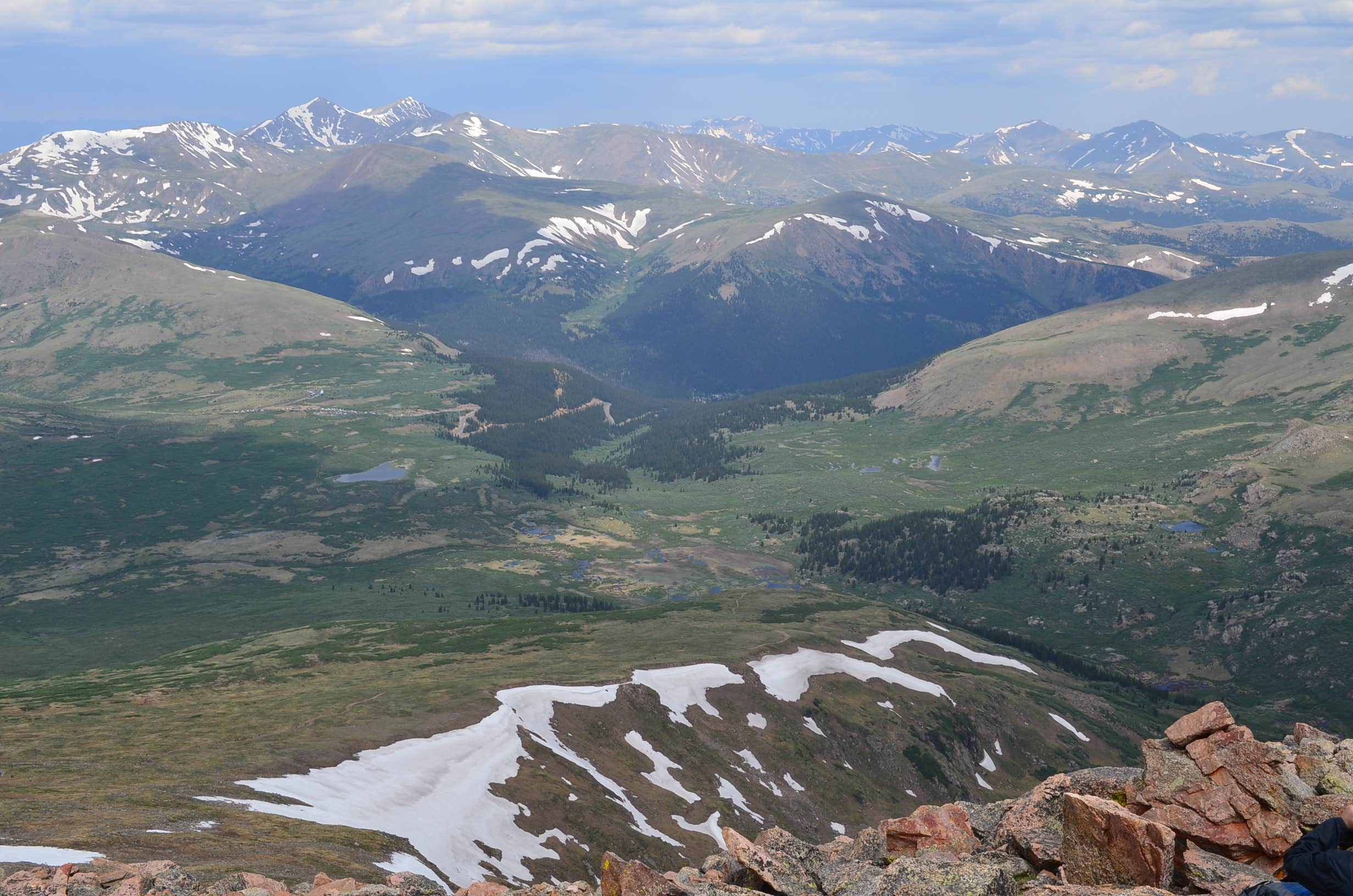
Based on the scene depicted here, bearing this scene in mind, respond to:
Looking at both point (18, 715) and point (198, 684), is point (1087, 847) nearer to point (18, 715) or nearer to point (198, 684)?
point (18, 715)

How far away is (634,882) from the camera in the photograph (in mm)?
31281

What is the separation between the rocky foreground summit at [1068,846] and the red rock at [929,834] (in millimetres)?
59

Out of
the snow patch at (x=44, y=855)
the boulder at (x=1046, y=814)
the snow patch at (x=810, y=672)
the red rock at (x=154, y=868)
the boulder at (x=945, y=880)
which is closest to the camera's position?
the boulder at (x=945, y=880)

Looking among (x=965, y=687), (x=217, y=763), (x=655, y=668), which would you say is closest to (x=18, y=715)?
(x=217, y=763)

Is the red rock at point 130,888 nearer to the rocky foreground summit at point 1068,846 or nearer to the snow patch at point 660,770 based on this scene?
the rocky foreground summit at point 1068,846

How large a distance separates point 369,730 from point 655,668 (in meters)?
40.1

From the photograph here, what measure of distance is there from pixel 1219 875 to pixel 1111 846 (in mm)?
2703

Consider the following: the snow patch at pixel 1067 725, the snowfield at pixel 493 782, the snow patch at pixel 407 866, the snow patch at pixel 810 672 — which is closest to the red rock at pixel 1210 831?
the snow patch at pixel 407 866

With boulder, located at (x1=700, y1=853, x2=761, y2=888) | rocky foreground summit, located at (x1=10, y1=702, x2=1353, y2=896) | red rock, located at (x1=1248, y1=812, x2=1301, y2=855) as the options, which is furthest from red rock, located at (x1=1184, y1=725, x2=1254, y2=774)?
boulder, located at (x1=700, y1=853, x2=761, y2=888)

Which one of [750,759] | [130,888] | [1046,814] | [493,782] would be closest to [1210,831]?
[1046,814]

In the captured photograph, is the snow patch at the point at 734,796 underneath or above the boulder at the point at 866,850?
underneath

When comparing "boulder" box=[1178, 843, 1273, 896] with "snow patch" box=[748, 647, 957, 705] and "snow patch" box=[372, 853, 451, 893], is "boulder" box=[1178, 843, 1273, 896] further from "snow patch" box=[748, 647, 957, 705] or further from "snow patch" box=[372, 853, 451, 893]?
"snow patch" box=[748, 647, 957, 705]

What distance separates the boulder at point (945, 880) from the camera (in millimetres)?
27078

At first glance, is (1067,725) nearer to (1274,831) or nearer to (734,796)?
(734,796)
